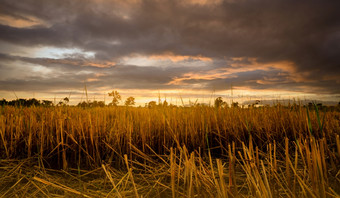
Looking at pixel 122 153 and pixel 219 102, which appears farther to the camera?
pixel 219 102

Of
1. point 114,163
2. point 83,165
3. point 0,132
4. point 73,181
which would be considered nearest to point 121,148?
point 114,163

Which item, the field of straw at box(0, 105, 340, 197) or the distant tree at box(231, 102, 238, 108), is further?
the distant tree at box(231, 102, 238, 108)

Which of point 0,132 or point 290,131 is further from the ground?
point 0,132

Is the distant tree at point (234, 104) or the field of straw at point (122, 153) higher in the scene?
the distant tree at point (234, 104)

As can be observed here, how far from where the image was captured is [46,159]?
2.30 metres

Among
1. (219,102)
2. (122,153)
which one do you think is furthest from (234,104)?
(122,153)

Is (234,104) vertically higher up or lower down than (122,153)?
higher up

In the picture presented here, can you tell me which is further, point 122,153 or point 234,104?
point 234,104

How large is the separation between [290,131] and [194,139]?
162 cm

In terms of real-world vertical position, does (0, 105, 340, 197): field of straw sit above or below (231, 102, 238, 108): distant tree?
below

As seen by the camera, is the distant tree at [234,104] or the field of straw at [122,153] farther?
the distant tree at [234,104]

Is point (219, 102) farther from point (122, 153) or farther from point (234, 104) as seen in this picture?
point (122, 153)

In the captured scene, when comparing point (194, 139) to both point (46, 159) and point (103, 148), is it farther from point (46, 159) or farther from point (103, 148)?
point (46, 159)

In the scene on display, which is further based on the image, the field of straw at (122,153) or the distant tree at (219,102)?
the distant tree at (219,102)
